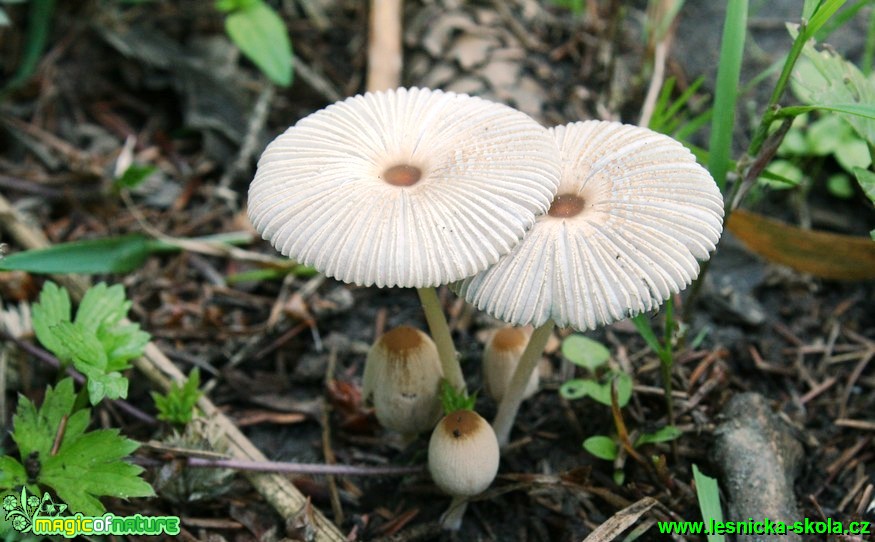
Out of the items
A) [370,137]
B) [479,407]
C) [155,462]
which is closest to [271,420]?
[155,462]

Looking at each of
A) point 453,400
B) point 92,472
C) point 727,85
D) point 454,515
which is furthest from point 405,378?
point 727,85

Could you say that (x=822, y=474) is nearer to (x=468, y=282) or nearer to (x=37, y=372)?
(x=468, y=282)

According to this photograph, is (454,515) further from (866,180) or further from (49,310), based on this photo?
(866,180)

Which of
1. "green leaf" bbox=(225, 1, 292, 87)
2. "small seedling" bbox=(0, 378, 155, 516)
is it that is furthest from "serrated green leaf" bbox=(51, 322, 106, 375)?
"green leaf" bbox=(225, 1, 292, 87)

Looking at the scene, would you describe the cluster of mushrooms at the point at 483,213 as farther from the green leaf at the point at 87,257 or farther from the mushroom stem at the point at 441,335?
the green leaf at the point at 87,257

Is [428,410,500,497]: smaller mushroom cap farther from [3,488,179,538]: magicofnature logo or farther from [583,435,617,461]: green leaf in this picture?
[3,488,179,538]: magicofnature logo

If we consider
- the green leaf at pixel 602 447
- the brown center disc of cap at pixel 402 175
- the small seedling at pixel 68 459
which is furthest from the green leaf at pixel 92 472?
the green leaf at pixel 602 447
